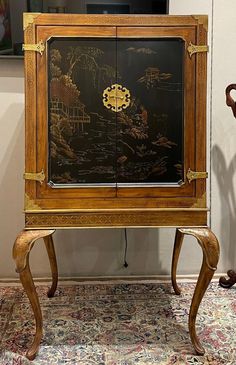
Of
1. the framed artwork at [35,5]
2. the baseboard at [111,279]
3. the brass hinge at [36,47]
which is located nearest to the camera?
the brass hinge at [36,47]

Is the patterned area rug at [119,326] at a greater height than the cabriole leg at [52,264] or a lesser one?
lesser

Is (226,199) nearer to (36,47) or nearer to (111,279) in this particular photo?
(111,279)

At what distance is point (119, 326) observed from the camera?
203 centimetres

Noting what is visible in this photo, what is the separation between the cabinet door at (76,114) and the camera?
1672 mm

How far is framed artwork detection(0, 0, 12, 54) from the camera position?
231 cm

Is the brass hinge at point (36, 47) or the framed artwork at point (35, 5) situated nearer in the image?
the brass hinge at point (36, 47)

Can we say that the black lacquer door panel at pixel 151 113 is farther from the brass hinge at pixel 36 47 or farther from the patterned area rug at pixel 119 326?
the patterned area rug at pixel 119 326

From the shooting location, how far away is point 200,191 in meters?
1.75

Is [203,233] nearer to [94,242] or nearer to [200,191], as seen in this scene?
[200,191]

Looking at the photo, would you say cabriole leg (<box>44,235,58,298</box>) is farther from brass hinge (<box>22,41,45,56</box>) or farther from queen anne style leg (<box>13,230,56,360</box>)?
brass hinge (<box>22,41,45,56</box>)

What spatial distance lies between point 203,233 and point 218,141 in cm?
89

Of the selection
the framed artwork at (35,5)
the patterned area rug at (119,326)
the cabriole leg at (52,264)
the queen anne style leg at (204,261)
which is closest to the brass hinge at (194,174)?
the queen anne style leg at (204,261)

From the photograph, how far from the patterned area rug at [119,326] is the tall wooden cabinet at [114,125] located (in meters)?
0.19

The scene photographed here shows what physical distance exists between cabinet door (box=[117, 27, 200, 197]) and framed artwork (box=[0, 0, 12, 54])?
917 mm
